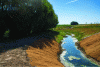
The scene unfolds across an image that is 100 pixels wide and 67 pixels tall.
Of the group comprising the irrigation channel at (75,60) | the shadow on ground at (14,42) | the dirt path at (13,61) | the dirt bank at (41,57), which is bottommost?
the irrigation channel at (75,60)

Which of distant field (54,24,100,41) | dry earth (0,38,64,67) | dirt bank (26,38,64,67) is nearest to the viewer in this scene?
→ dry earth (0,38,64,67)

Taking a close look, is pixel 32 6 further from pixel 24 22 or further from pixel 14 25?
pixel 14 25

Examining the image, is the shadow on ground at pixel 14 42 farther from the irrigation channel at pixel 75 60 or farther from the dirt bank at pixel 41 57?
the irrigation channel at pixel 75 60

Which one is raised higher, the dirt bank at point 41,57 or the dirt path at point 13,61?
the dirt path at point 13,61

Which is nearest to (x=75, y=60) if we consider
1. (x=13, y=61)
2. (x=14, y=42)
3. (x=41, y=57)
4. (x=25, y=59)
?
(x=41, y=57)

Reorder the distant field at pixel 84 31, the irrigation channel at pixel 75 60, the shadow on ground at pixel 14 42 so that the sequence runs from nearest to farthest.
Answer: the irrigation channel at pixel 75 60, the shadow on ground at pixel 14 42, the distant field at pixel 84 31

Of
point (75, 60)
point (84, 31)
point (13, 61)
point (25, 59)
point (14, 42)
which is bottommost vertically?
point (75, 60)

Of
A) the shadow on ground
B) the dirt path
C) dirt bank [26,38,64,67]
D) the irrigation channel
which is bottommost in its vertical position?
the irrigation channel

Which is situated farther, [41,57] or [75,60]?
[75,60]

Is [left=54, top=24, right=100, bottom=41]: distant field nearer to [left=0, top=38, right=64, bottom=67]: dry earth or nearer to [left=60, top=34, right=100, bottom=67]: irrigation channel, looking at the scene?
[left=60, top=34, right=100, bottom=67]: irrigation channel

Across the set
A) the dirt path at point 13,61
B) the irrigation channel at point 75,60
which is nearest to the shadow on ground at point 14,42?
the dirt path at point 13,61

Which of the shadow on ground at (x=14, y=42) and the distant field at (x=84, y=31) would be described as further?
the distant field at (x=84, y=31)

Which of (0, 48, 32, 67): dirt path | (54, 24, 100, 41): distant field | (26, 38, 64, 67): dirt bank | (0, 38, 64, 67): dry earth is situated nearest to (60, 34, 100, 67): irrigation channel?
(26, 38, 64, 67): dirt bank

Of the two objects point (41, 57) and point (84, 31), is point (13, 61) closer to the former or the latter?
point (41, 57)
